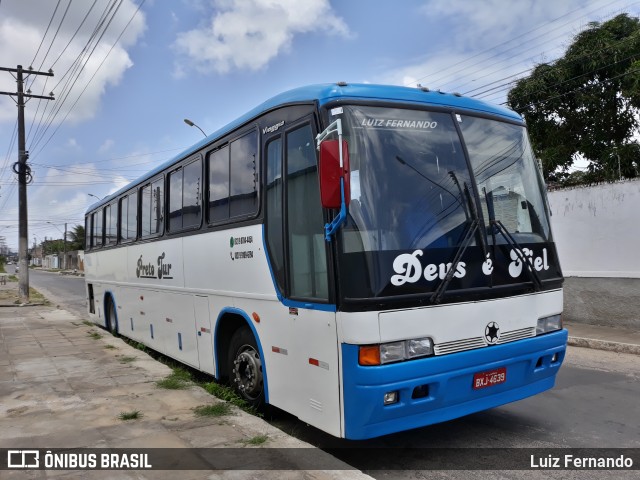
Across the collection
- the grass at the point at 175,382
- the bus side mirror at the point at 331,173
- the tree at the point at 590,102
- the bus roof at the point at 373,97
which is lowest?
the grass at the point at 175,382

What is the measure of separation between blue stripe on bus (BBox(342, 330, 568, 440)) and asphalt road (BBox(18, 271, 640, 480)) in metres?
0.49

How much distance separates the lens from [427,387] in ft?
12.8

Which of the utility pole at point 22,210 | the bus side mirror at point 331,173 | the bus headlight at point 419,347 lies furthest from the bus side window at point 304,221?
the utility pole at point 22,210

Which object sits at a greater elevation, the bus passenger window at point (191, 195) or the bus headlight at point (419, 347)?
the bus passenger window at point (191, 195)

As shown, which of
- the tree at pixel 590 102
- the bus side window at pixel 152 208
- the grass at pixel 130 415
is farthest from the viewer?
the tree at pixel 590 102

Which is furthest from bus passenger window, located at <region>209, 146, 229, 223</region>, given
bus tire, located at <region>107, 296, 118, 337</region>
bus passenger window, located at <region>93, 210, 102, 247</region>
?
bus passenger window, located at <region>93, 210, 102, 247</region>

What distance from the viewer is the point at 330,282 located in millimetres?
3857

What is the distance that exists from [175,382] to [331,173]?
3.94 m

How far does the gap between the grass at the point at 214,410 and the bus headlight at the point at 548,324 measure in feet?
9.77

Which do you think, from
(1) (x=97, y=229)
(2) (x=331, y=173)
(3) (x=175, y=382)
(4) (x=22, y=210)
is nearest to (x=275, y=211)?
(2) (x=331, y=173)

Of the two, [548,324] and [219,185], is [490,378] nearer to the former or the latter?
[548,324]

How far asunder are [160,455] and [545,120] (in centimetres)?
1607

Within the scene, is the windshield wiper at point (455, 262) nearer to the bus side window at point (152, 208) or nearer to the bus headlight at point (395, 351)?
the bus headlight at point (395, 351)

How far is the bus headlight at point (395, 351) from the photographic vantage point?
3.69 meters
